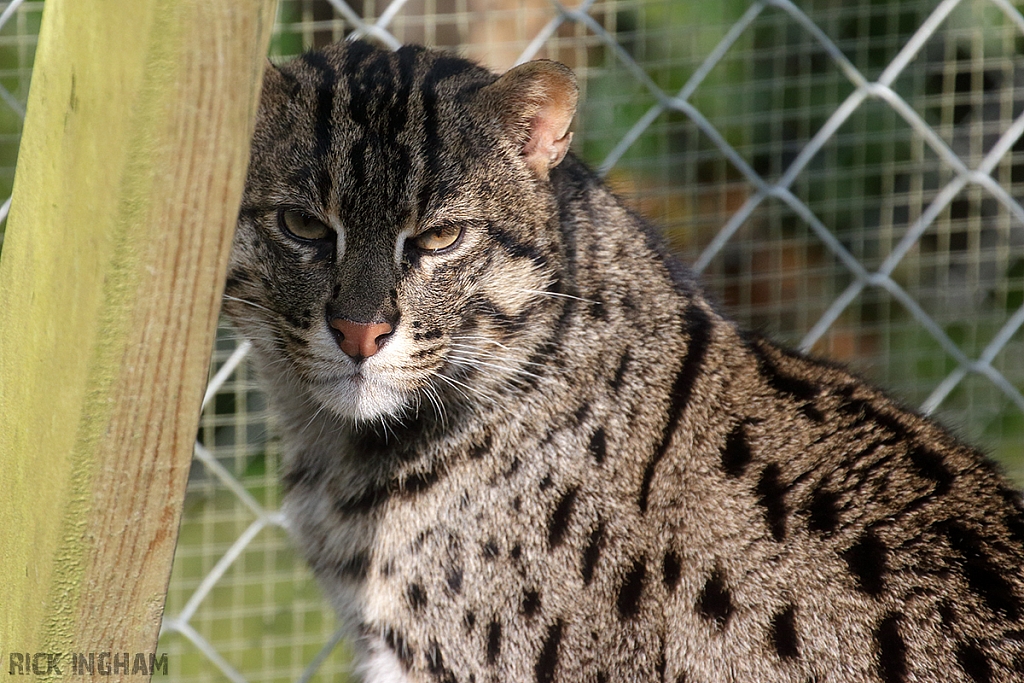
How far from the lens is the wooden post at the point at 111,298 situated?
1.22 m

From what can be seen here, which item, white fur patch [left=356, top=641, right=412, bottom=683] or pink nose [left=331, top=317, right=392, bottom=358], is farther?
white fur patch [left=356, top=641, right=412, bottom=683]

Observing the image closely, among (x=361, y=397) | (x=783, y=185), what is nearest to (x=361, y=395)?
(x=361, y=397)

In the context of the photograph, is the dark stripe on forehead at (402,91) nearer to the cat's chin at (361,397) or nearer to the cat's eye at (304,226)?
the cat's eye at (304,226)

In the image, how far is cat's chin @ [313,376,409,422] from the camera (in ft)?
7.00

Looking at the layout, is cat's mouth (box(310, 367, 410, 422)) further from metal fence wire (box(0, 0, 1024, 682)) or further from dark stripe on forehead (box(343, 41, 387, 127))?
metal fence wire (box(0, 0, 1024, 682))

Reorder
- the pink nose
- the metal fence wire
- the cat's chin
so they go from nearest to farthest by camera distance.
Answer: the pink nose → the cat's chin → the metal fence wire

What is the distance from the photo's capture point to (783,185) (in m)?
3.52

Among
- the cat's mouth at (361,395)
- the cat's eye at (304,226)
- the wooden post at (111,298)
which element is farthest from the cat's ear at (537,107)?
the wooden post at (111,298)

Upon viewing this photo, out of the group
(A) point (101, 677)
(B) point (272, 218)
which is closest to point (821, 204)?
(B) point (272, 218)

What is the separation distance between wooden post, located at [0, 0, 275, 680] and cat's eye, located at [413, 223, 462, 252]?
0.84m

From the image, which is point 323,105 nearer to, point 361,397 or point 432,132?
point 432,132

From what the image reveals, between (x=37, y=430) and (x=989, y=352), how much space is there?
3.38 meters

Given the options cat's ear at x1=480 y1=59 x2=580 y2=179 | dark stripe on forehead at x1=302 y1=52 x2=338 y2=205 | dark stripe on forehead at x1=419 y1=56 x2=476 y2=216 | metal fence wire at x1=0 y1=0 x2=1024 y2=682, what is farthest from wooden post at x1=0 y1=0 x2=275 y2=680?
metal fence wire at x1=0 y1=0 x2=1024 y2=682

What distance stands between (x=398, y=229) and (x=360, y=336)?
23 cm
